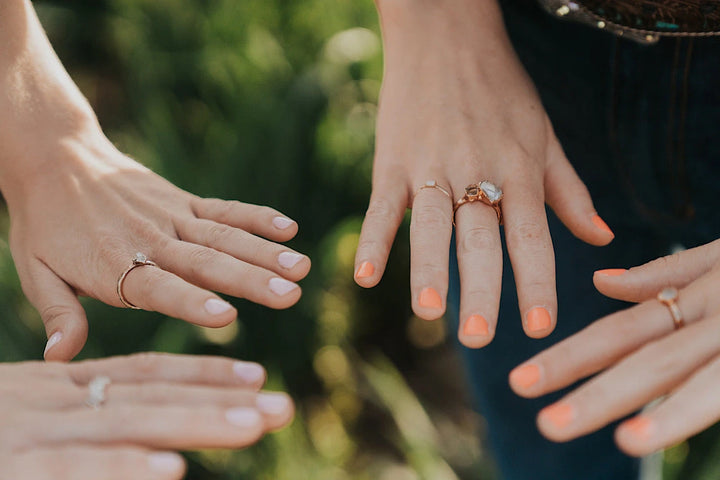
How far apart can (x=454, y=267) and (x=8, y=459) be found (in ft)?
2.32

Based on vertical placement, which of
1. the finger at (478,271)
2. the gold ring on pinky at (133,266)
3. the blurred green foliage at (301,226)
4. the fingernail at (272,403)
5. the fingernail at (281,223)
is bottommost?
the blurred green foliage at (301,226)

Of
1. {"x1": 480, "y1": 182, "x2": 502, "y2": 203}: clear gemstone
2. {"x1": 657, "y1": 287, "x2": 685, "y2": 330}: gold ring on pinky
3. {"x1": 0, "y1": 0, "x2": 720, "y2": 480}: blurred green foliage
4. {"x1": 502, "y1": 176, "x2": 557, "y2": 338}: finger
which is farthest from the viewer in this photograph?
Result: {"x1": 0, "y1": 0, "x2": 720, "y2": 480}: blurred green foliage

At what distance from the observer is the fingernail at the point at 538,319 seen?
26.3 inches

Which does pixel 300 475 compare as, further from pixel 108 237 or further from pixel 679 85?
pixel 679 85

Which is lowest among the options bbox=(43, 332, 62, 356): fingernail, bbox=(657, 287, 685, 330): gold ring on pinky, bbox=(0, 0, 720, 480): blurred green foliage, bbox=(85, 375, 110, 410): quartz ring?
bbox=(0, 0, 720, 480): blurred green foliage

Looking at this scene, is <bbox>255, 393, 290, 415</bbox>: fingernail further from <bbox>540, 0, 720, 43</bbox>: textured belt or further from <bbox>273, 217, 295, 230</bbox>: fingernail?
<bbox>540, 0, 720, 43</bbox>: textured belt

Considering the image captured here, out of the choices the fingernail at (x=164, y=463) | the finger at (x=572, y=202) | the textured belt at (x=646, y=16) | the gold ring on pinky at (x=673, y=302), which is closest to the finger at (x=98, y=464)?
the fingernail at (x=164, y=463)

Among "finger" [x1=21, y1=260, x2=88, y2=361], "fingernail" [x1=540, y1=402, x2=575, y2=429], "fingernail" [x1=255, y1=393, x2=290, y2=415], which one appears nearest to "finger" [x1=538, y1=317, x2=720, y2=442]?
"fingernail" [x1=540, y1=402, x2=575, y2=429]

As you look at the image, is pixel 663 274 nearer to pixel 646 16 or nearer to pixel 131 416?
pixel 646 16

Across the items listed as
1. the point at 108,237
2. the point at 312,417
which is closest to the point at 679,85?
the point at 108,237

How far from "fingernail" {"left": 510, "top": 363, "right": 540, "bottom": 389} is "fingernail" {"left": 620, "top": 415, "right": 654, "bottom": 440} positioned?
0.29 ft

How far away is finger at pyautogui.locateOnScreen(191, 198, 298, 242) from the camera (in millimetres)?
834

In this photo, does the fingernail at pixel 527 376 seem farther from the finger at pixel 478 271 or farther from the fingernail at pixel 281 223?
the fingernail at pixel 281 223

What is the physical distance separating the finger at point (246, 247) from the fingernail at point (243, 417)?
0.82 feet
